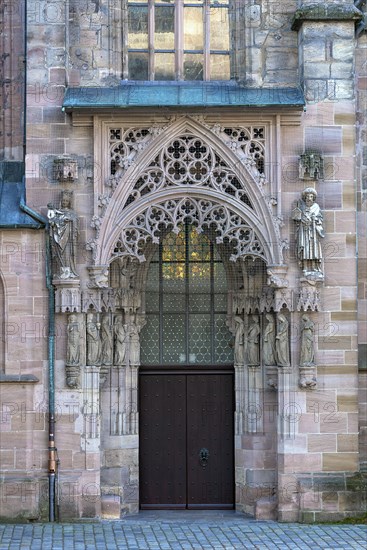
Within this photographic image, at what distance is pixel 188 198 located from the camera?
1944cm

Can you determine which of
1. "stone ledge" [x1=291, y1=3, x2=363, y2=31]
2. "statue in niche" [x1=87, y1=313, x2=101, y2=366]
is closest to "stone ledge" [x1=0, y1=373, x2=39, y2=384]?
"statue in niche" [x1=87, y1=313, x2=101, y2=366]

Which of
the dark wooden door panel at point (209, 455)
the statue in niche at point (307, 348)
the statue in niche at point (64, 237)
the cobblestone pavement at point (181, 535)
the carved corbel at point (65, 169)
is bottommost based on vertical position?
the cobblestone pavement at point (181, 535)

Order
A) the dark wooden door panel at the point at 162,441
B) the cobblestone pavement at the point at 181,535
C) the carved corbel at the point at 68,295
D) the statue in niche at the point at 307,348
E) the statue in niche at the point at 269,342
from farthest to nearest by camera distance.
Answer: the dark wooden door panel at the point at 162,441
the statue in niche at the point at 269,342
the statue in niche at the point at 307,348
the carved corbel at the point at 68,295
the cobblestone pavement at the point at 181,535

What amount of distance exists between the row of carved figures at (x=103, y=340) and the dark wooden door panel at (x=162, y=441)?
0.68 metres

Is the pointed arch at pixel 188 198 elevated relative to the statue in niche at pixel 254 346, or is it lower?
elevated

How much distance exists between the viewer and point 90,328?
63.6 feet

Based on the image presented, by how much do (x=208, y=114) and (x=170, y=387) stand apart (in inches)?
180

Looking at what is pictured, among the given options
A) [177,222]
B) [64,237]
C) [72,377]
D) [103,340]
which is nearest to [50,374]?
[72,377]

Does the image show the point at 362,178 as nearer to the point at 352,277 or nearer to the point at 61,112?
the point at 352,277

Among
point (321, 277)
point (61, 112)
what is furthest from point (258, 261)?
point (61, 112)

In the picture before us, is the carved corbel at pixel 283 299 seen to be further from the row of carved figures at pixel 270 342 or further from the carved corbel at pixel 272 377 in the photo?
the carved corbel at pixel 272 377

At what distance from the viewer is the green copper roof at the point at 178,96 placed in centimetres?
1903

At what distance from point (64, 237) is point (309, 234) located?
3.75m

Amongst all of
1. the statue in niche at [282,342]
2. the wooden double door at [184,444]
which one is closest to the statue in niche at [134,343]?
the wooden double door at [184,444]
